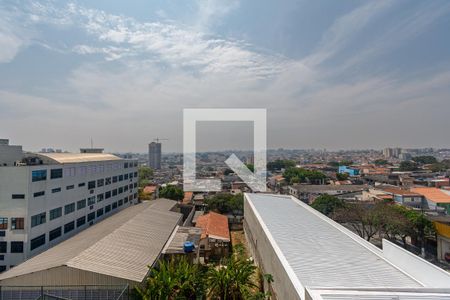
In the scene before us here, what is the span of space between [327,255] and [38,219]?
1431cm

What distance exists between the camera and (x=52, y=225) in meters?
15.5

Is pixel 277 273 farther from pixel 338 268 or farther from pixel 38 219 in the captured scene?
pixel 38 219

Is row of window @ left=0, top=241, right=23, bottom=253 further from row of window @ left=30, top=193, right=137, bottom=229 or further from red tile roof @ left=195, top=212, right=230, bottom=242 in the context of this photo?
red tile roof @ left=195, top=212, right=230, bottom=242

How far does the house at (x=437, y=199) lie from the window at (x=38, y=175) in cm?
3422

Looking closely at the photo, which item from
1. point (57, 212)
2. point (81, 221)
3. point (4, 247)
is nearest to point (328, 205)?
point (81, 221)

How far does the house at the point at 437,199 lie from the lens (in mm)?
27688

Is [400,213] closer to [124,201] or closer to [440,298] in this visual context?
[440,298]

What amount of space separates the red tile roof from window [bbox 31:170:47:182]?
9.74 metres

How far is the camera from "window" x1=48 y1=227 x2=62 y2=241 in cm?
1535

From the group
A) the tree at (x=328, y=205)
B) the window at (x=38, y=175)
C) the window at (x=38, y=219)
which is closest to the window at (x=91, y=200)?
the window at (x=38, y=219)

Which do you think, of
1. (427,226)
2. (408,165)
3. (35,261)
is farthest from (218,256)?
(408,165)

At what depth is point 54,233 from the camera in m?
15.7

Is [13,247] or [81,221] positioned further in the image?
[81,221]

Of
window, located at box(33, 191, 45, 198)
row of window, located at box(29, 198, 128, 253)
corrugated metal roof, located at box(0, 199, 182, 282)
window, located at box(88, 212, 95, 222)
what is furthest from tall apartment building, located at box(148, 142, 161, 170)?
corrugated metal roof, located at box(0, 199, 182, 282)
